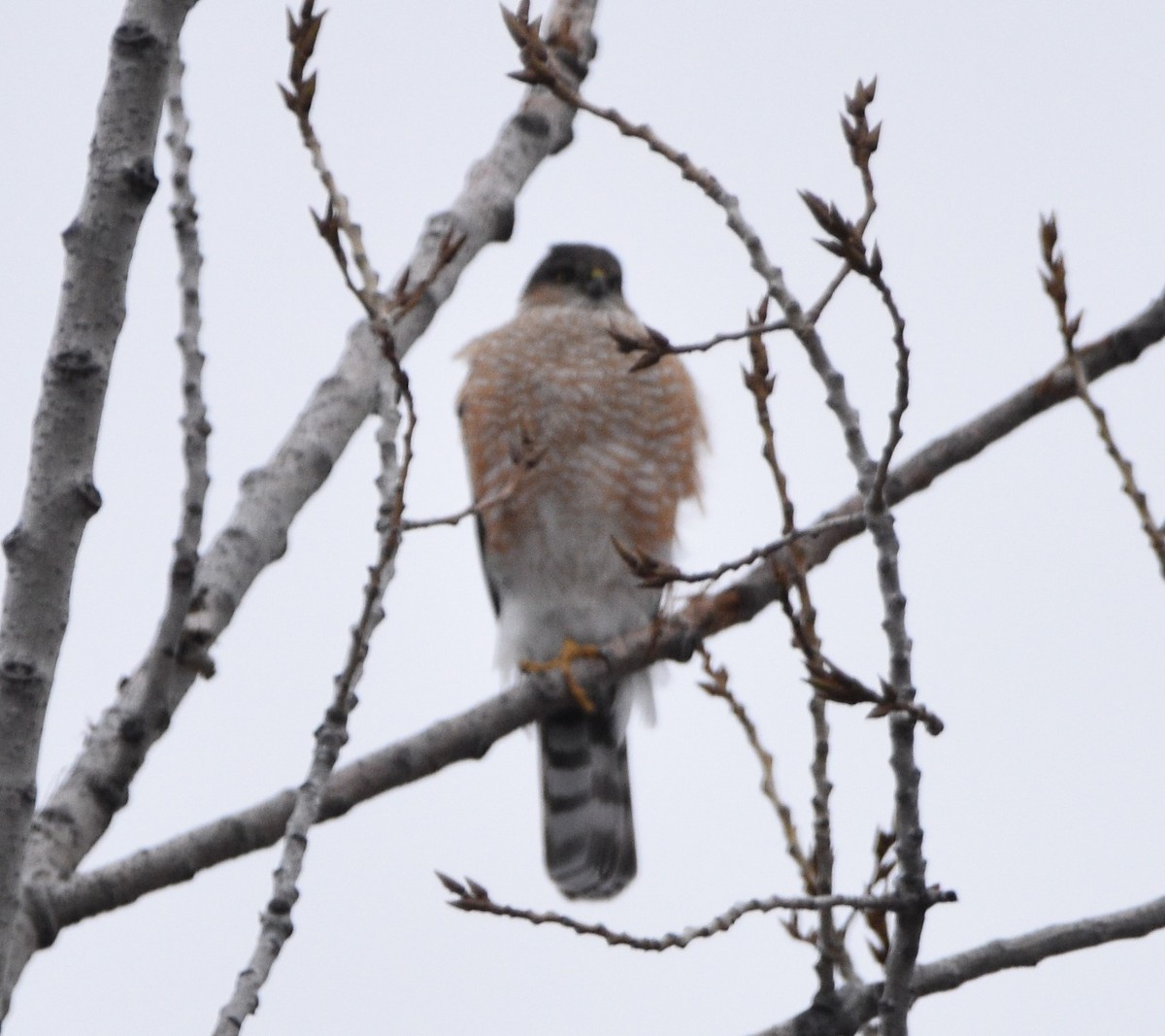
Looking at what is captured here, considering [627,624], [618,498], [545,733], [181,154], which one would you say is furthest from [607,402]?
[181,154]

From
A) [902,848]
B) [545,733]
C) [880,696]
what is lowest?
[902,848]

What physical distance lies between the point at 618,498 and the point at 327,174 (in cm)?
317

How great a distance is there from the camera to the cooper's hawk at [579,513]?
5371 millimetres

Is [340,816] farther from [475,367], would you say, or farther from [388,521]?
[475,367]

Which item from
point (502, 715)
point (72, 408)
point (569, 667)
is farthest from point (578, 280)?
point (72, 408)

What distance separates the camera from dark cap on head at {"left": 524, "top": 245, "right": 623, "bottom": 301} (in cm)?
623

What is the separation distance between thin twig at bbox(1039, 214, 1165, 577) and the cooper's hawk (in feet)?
10.0

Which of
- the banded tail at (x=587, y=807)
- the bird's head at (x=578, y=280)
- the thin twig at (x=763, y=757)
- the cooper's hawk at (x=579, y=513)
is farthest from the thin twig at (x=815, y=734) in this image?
the bird's head at (x=578, y=280)

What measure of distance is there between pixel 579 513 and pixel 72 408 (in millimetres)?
3536

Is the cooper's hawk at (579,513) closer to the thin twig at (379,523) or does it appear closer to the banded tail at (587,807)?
the banded tail at (587,807)

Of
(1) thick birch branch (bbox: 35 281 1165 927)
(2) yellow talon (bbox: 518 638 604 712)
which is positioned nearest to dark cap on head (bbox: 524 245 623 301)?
(2) yellow talon (bbox: 518 638 604 712)

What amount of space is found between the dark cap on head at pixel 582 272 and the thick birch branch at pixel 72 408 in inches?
169

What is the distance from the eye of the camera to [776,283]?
2.01 m

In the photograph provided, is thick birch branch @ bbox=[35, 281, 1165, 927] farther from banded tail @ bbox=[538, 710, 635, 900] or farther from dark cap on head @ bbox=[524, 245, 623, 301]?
dark cap on head @ bbox=[524, 245, 623, 301]
